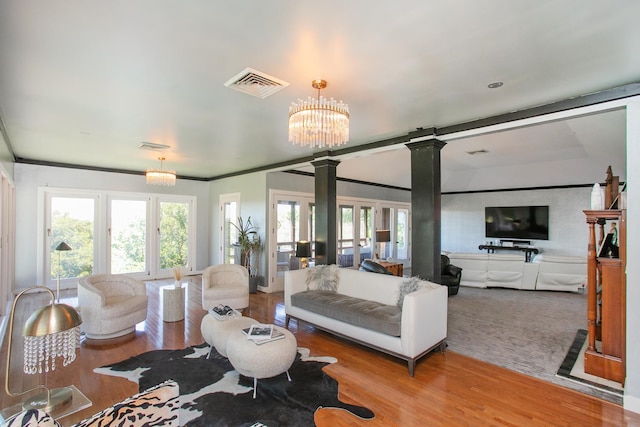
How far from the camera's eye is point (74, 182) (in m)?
6.98

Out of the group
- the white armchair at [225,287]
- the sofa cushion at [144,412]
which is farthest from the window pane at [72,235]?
the sofa cushion at [144,412]

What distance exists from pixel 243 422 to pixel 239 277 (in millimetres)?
3162

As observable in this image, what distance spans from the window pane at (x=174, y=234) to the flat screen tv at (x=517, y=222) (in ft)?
29.8

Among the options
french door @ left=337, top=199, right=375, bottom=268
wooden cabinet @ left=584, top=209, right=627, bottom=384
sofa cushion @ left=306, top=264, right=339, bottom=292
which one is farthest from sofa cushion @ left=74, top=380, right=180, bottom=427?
french door @ left=337, top=199, right=375, bottom=268

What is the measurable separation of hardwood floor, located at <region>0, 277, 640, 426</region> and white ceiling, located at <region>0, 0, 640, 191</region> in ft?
9.07

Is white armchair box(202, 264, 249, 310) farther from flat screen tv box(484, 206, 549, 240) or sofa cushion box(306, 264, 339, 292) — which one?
flat screen tv box(484, 206, 549, 240)

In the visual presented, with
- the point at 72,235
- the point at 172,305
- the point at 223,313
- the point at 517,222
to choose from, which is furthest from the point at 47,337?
the point at 517,222

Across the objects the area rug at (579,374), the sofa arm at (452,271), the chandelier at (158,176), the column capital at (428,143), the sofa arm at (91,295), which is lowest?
the area rug at (579,374)

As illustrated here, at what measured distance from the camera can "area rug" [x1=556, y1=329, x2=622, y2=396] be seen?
2.91m

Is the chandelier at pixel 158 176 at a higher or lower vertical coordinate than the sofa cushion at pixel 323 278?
higher

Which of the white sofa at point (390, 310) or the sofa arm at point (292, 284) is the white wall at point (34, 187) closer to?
the sofa arm at point (292, 284)

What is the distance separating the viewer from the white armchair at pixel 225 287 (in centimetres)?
498

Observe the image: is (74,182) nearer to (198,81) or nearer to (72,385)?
(72,385)

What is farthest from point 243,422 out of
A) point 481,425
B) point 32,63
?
point 32,63
